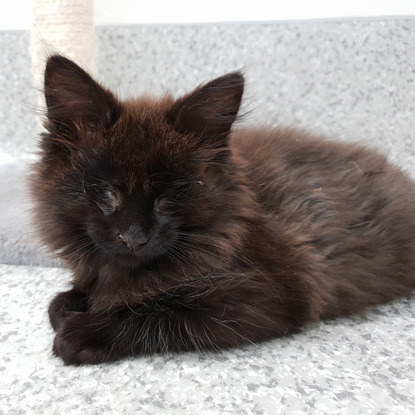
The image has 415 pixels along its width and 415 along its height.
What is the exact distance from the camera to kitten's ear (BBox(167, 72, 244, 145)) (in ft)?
4.26

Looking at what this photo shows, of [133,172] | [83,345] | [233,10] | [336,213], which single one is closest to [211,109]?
[133,172]

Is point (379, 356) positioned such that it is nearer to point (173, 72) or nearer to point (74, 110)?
point (74, 110)

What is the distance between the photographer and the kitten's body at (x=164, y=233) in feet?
4.08

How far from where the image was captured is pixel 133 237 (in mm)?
1197

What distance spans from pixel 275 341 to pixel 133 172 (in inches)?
22.3

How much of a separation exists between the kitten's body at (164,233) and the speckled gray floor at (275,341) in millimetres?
76

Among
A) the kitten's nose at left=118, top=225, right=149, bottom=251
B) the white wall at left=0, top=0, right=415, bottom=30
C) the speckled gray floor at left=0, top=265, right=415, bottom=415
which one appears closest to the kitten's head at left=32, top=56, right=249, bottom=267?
the kitten's nose at left=118, top=225, right=149, bottom=251

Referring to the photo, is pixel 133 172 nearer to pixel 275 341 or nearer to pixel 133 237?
pixel 133 237

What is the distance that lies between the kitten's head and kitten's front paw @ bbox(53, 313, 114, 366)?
6.7 inches

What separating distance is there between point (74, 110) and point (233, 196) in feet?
1.42

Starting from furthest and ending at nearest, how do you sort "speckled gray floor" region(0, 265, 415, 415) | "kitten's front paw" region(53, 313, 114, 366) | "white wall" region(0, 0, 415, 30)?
"white wall" region(0, 0, 415, 30), "kitten's front paw" region(53, 313, 114, 366), "speckled gray floor" region(0, 265, 415, 415)

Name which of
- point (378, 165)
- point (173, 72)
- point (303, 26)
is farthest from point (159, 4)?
point (378, 165)

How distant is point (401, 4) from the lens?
8.29 ft

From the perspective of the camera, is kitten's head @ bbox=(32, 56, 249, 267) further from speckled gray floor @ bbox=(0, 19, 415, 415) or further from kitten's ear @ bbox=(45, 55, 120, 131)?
speckled gray floor @ bbox=(0, 19, 415, 415)
